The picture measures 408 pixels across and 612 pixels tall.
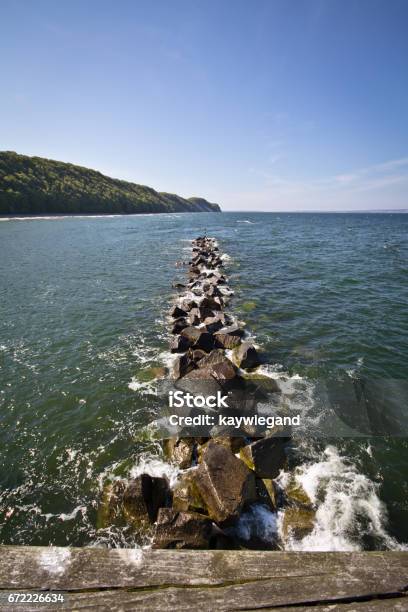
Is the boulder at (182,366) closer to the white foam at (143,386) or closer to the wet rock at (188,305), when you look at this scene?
the white foam at (143,386)

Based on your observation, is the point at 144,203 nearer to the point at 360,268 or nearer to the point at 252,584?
the point at 360,268

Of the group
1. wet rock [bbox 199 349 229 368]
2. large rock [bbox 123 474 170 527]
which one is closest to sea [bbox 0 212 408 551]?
large rock [bbox 123 474 170 527]

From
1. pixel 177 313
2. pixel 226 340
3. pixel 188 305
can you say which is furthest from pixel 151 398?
pixel 188 305

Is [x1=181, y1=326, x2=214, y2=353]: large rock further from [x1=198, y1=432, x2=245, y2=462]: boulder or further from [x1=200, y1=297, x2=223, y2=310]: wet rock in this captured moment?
[x1=198, y1=432, x2=245, y2=462]: boulder

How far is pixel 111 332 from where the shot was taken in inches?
667

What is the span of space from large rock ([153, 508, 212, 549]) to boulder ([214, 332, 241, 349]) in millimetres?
9281

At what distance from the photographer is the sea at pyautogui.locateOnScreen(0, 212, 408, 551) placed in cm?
738

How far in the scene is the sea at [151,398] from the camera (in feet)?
24.2

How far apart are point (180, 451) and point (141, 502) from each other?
2066 millimetres

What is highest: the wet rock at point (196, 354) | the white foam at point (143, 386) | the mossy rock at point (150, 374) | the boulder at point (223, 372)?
the boulder at point (223, 372)

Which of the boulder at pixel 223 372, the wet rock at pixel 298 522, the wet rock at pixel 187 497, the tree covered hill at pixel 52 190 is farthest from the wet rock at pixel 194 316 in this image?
the tree covered hill at pixel 52 190

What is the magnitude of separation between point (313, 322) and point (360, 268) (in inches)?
791

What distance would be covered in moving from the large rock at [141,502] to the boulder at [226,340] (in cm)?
849

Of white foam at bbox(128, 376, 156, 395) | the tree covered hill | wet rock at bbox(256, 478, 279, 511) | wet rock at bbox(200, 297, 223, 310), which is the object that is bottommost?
wet rock at bbox(256, 478, 279, 511)
